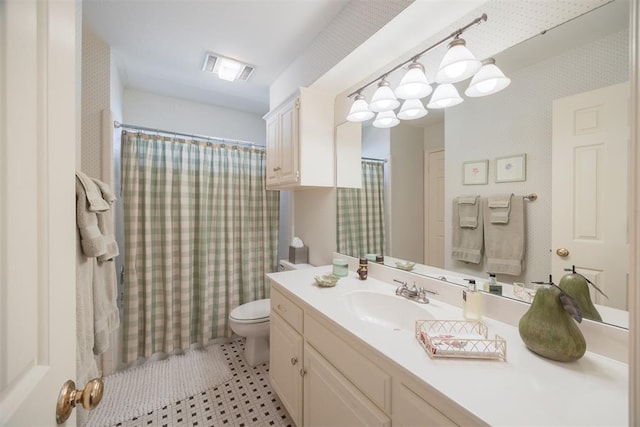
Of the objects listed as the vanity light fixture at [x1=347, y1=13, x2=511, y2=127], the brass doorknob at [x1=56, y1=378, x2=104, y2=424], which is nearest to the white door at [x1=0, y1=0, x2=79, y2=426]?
Answer: the brass doorknob at [x1=56, y1=378, x2=104, y2=424]

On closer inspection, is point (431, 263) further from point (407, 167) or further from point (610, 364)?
point (610, 364)

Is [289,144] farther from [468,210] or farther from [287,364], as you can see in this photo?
[287,364]

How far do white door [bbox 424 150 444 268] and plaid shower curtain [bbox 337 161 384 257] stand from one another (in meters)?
0.35

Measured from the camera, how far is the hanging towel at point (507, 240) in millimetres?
1071

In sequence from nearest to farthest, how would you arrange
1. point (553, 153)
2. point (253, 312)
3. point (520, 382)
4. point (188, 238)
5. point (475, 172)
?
point (520, 382) < point (553, 153) < point (475, 172) < point (253, 312) < point (188, 238)

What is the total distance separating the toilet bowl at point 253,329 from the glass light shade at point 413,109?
1.75 m

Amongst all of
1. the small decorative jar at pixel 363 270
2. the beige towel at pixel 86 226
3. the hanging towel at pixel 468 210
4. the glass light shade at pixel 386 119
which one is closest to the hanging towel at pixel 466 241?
the hanging towel at pixel 468 210

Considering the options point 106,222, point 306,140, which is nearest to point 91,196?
point 106,222

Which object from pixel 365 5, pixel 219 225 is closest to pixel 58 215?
pixel 365 5

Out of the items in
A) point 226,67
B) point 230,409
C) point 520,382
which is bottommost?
point 230,409

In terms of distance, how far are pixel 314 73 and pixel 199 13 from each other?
2.56 ft

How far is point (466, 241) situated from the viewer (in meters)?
1.26

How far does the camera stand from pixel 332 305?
3.93ft

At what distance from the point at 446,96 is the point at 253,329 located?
1.99 m
